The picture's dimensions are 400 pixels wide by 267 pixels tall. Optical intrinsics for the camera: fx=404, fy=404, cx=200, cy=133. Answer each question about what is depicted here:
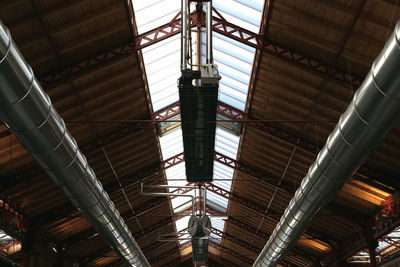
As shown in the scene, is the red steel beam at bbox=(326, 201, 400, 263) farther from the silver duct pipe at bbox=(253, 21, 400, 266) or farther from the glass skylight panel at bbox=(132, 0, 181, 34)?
the glass skylight panel at bbox=(132, 0, 181, 34)

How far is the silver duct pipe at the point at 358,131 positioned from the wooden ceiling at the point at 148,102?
3275 mm

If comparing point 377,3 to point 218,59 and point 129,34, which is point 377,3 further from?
point 129,34

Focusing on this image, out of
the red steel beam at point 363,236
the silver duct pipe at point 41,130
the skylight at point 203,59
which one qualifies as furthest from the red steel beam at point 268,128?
the silver duct pipe at point 41,130

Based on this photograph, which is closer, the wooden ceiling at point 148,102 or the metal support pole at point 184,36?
the metal support pole at point 184,36

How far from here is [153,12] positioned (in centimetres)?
1898

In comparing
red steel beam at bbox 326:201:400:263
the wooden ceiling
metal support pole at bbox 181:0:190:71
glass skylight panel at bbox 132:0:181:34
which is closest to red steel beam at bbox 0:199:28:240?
the wooden ceiling

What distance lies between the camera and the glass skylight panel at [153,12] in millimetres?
18312

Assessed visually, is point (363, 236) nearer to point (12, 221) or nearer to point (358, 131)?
point (358, 131)

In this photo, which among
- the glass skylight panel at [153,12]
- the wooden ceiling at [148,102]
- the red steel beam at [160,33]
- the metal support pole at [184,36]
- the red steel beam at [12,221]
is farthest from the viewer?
the red steel beam at [12,221]

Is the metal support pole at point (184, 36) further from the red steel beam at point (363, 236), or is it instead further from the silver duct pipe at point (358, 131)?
the red steel beam at point (363, 236)

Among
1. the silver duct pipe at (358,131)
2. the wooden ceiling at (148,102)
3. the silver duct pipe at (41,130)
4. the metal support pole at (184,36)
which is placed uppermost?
the wooden ceiling at (148,102)

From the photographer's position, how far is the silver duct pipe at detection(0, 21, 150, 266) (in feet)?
30.6

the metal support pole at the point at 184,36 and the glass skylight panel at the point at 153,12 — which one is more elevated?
the glass skylight panel at the point at 153,12

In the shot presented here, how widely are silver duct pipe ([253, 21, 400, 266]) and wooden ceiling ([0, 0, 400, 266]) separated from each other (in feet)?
10.7
